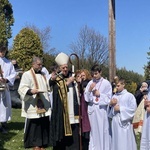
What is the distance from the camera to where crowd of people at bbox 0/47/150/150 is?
22.6 ft

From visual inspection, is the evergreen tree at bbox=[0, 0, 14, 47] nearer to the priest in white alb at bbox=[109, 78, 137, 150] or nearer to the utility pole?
the utility pole

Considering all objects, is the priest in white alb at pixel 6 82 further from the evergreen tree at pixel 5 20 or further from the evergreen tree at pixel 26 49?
the evergreen tree at pixel 5 20

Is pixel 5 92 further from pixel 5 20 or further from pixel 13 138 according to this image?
pixel 5 20

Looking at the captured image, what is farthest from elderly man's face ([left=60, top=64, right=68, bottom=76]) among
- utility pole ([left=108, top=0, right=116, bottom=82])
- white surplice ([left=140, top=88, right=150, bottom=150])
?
utility pole ([left=108, top=0, right=116, bottom=82])

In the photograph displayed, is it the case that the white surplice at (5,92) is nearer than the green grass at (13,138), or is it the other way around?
the green grass at (13,138)

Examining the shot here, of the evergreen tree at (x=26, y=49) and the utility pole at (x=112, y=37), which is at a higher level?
the evergreen tree at (x=26, y=49)

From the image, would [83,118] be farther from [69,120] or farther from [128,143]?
[128,143]

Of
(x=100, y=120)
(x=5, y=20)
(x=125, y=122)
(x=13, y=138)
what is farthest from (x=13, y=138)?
(x=5, y=20)

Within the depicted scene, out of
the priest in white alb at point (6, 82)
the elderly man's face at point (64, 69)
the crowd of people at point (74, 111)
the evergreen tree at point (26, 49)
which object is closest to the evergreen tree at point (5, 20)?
the evergreen tree at point (26, 49)

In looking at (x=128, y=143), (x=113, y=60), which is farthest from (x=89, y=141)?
(x=113, y=60)

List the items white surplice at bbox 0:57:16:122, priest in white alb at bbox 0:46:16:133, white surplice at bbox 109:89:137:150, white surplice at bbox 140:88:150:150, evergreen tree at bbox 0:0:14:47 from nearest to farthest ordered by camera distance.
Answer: white surplice at bbox 140:88:150:150 < white surplice at bbox 109:89:137:150 < priest in white alb at bbox 0:46:16:133 < white surplice at bbox 0:57:16:122 < evergreen tree at bbox 0:0:14:47

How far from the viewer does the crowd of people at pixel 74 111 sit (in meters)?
6.89

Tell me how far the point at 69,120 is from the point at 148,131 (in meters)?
1.48

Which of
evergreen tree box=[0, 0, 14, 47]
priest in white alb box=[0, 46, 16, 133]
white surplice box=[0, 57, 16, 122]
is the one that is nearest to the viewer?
priest in white alb box=[0, 46, 16, 133]
